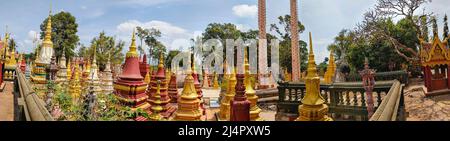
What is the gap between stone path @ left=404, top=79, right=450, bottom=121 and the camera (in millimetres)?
7421

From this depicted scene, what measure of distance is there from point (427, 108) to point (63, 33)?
117 feet

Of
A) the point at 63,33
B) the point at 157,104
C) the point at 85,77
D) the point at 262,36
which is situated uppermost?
the point at 63,33

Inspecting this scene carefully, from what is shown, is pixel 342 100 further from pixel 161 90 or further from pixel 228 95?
pixel 161 90

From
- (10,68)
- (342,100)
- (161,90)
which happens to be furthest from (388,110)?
(10,68)

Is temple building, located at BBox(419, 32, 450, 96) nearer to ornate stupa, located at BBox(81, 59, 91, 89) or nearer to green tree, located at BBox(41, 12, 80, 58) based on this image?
ornate stupa, located at BBox(81, 59, 91, 89)

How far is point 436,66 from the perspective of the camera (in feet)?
34.7

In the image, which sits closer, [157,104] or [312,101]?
[312,101]

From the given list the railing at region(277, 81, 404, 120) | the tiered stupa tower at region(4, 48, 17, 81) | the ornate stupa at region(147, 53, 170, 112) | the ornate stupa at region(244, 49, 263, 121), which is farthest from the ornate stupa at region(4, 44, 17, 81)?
the railing at region(277, 81, 404, 120)

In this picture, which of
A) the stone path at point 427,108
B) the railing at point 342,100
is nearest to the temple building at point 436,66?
the stone path at point 427,108

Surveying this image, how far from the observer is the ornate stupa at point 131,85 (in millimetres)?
5414
